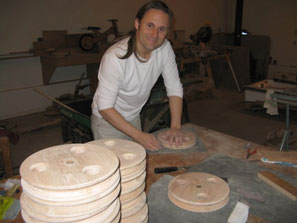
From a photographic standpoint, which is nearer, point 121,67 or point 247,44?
point 121,67

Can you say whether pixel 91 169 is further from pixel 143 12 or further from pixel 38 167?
pixel 143 12

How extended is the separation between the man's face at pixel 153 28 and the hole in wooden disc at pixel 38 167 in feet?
3.35

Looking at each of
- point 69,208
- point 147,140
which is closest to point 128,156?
point 69,208

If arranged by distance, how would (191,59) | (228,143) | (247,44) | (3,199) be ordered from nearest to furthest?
(3,199) → (228,143) → (191,59) → (247,44)

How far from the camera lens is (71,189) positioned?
2.64 ft

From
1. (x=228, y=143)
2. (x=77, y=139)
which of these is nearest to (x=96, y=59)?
(x=77, y=139)

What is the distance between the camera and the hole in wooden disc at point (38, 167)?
894 mm

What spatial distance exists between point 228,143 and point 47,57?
12.7 ft

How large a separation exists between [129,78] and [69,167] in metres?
1.02

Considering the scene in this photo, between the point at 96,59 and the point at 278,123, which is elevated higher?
the point at 96,59

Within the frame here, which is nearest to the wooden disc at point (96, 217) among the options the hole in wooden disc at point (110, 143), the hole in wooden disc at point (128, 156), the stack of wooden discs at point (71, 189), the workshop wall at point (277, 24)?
the stack of wooden discs at point (71, 189)

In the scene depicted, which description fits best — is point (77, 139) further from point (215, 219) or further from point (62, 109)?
point (215, 219)

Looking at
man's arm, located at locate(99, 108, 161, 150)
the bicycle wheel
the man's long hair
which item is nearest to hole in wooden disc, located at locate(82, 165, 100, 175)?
man's arm, located at locate(99, 108, 161, 150)

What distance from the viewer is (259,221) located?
4.05 ft
